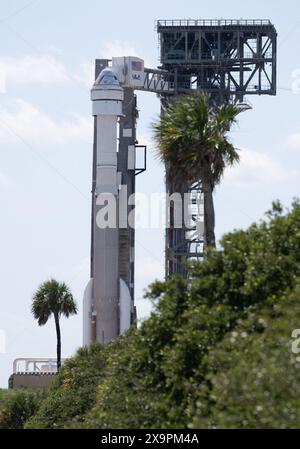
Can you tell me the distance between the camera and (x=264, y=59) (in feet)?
342

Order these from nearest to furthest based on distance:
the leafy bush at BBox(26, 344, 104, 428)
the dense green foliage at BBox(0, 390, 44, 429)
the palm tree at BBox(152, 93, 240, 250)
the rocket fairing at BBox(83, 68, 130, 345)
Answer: the palm tree at BBox(152, 93, 240, 250)
the leafy bush at BBox(26, 344, 104, 428)
the dense green foliage at BBox(0, 390, 44, 429)
the rocket fairing at BBox(83, 68, 130, 345)

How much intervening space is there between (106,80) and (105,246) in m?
12.5

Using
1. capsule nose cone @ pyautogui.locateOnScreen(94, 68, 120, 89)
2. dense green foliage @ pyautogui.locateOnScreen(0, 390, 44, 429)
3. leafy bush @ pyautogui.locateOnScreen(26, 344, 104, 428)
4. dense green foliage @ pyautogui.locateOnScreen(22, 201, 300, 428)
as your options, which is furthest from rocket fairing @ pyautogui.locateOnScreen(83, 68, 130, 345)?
dense green foliage @ pyautogui.locateOnScreen(22, 201, 300, 428)

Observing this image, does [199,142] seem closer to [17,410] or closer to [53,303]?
[17,410]

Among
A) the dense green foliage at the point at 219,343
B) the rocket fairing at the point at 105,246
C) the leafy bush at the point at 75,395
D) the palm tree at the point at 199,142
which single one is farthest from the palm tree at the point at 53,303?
the dense green foliage at the point at 219,343

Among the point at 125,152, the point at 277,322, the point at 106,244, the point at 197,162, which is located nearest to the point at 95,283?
the point at 106,244

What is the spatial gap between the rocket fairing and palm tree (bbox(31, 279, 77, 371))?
1499 millimetres

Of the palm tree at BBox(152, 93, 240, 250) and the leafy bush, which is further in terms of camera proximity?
the leafy bush

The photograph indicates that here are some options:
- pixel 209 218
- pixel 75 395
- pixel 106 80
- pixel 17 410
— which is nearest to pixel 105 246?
pixel 106 80

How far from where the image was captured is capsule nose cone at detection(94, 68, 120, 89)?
98.9 meters

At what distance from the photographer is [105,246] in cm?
9875

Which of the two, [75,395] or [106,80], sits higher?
[106,80]

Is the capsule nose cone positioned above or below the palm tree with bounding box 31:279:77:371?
above

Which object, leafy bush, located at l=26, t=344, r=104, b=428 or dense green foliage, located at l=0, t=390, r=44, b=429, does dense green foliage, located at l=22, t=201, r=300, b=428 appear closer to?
leafy bush, located at l=26, t=344, r=104, b=428
